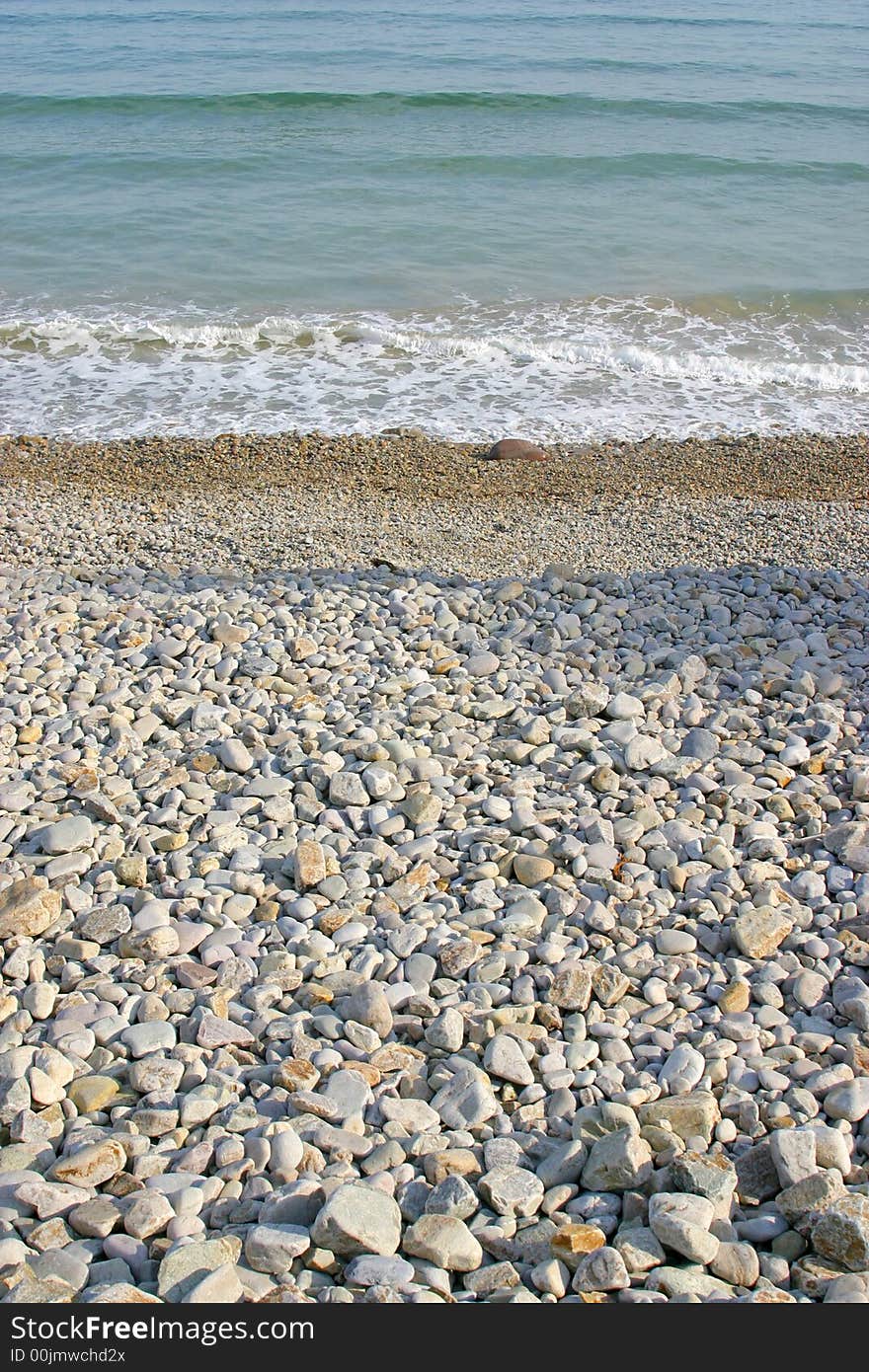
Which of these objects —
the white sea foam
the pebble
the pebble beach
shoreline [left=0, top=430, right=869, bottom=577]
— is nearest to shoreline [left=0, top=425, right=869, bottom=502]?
shoreline [left=0, top=430, right=869, bottom=577]

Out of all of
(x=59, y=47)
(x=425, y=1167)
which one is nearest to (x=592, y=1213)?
(x=425, y=1167)

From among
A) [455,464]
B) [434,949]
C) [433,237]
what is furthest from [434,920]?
[433,237]

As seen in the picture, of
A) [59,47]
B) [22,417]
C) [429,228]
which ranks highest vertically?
[59,47]

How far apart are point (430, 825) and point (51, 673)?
194 centimetres

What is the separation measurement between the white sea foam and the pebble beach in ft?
8.63

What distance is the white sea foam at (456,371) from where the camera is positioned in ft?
29.2

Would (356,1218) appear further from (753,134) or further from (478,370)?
(753,134)

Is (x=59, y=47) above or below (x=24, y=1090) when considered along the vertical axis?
above

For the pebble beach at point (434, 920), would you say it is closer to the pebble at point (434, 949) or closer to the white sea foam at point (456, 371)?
the pebble at point (434, 949)

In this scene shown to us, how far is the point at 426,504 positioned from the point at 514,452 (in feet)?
3.67

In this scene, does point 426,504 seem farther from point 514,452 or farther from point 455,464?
point 514,452

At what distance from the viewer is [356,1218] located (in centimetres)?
240

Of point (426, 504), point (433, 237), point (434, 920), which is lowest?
point (426, 504)

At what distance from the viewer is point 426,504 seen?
728cm
